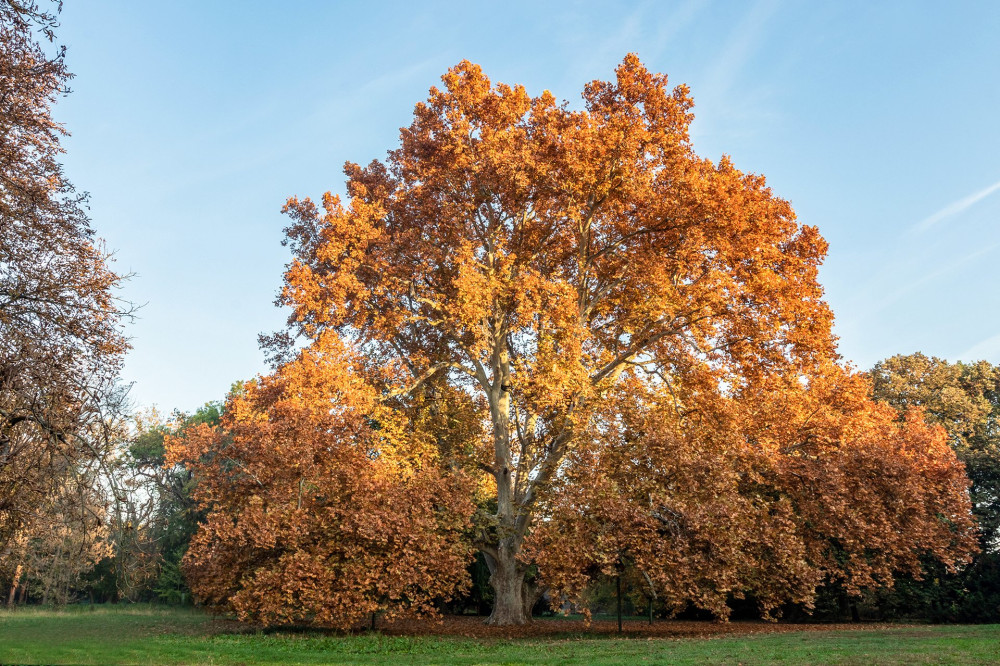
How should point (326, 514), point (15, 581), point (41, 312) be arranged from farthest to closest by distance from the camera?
1. point (15, 581)
2. point (326, 514)
3. point (41, 312)

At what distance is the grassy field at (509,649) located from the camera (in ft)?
37.4

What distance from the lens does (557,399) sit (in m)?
20.0

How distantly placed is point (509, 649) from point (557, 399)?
6796mm

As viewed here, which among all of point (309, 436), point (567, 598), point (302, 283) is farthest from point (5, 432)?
point (567, 598)

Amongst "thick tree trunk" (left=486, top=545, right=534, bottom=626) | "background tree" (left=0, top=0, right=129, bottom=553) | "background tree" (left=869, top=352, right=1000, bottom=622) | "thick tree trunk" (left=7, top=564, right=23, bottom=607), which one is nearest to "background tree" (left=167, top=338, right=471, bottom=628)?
"thick tree trunk" (left=486, top=545, right=534, bottom=626)

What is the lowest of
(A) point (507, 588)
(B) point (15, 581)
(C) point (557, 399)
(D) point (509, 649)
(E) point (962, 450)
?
(D) point (509, 649)

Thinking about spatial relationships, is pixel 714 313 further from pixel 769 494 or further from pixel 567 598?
pixel 567 598

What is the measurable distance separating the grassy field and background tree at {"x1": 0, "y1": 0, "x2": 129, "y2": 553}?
8.59ft

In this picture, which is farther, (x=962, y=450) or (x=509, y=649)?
(x=962, y=450)

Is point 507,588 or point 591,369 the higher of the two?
point 591,369

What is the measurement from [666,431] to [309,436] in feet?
32.9

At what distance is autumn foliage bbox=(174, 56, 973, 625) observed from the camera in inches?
760

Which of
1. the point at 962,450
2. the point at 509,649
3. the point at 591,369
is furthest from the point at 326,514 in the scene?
the point at 962,450

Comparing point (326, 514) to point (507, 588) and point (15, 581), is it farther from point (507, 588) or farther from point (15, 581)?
point (15, 581)
